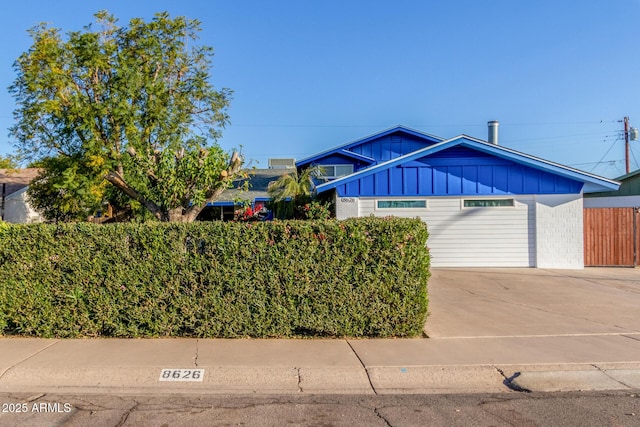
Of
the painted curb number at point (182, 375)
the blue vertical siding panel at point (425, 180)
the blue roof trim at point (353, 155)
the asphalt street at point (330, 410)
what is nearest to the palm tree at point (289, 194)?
the blue vertical siding panel at point (425, 180)

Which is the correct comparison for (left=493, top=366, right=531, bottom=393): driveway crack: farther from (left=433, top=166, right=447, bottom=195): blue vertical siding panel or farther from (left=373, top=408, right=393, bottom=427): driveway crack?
(left=433, top=166, right=447, bottom=195): blue vertical siding panel

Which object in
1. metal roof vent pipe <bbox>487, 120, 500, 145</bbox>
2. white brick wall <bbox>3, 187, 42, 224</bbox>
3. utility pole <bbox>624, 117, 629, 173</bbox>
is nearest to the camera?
metal roof vent pipe <bbox>487, 120, 500, 145</bbox>

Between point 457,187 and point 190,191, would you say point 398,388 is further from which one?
point 457,187

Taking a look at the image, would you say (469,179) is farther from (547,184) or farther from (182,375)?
(182,375)

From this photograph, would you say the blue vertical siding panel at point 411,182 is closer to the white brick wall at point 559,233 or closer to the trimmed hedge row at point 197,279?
the white brick wall at point 559,233

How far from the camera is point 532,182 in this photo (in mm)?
14312

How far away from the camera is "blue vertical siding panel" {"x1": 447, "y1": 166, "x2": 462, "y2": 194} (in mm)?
14430

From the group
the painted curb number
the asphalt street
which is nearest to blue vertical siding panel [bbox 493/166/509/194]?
the asphalt street

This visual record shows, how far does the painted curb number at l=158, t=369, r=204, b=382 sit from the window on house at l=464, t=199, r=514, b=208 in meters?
11.2

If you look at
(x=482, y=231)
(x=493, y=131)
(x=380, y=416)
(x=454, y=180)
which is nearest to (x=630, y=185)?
(x=493, y=131)

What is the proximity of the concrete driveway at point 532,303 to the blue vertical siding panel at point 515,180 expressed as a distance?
2.49 m

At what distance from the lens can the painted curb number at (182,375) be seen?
5141mm

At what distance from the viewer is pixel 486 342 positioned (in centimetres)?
644

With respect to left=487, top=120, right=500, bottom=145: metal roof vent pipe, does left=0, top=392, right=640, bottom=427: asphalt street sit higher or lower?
lower
